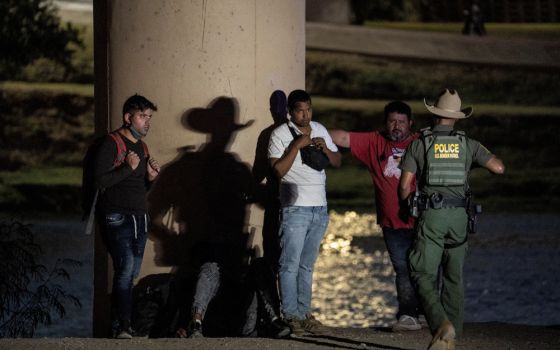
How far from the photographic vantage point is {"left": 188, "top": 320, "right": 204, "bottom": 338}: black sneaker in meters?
9.52

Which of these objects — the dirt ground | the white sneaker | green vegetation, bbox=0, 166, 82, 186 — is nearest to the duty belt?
the dirt ground

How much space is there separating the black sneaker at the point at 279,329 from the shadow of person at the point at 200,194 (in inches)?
47.8

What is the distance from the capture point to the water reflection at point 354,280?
15.2m

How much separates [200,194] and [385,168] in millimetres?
1523

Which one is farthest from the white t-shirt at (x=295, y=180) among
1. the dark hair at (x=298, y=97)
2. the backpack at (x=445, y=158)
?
the backpack at (x=445, y=158)

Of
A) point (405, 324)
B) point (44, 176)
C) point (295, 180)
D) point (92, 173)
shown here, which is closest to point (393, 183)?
point (295, 180)

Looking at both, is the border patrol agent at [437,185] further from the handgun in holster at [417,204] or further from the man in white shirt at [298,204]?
the man in white shirt at [298,204]

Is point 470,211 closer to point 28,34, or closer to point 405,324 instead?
point 405,324

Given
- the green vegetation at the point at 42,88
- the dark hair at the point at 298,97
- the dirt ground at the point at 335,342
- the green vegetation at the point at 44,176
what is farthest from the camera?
the green vegetation at the point at 42,88

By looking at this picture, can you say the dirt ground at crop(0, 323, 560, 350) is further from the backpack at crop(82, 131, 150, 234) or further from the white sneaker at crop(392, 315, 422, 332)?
the backpack at crop(82, 131, 150, 234)

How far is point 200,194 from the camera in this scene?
10883mm

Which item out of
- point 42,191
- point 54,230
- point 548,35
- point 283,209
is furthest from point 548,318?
point 548,35

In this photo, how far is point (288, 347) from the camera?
9008 mm

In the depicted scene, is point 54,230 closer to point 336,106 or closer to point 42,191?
point 42,191
